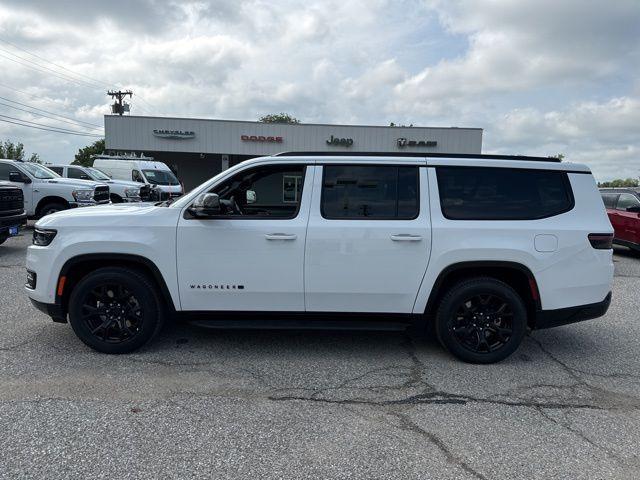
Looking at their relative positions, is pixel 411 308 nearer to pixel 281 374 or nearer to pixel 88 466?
pixel 281 374

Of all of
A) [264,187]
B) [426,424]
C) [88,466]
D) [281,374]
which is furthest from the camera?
[264,187]

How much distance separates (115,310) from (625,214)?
1171cm

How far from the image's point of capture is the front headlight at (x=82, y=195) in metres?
12.0

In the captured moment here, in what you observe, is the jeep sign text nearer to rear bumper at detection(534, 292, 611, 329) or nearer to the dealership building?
the dealership building

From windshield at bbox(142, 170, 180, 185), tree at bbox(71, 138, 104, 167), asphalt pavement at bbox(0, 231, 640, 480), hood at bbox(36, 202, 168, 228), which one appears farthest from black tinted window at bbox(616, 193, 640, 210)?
tree at bbox(71, 138, 104, 167)

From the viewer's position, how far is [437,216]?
408cm

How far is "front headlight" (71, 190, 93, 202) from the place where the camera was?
473 inches

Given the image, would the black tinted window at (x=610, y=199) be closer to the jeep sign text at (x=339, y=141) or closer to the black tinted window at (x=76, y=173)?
the black tinted window at (x=76, y=173)

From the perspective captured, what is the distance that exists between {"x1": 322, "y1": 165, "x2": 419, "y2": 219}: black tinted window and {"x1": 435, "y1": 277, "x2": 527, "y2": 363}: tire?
0.85 meters

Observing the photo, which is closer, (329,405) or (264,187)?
(329,405)

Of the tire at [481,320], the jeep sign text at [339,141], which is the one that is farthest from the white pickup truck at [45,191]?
the jeep sign text at [339,141]

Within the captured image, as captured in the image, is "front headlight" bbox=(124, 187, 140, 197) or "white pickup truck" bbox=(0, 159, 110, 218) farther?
"front headlight" bbox=(124, 187, 140, 197)

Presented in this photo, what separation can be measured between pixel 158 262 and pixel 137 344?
0.81 m

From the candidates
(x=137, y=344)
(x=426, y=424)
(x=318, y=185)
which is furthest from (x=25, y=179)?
(x=426, y=424)
